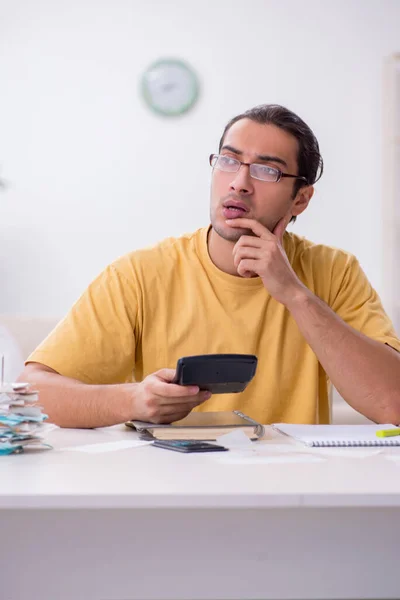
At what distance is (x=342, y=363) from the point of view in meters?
1.57

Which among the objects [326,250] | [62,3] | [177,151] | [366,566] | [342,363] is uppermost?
[62,3]

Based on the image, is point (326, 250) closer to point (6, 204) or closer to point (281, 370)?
point (281, 370)

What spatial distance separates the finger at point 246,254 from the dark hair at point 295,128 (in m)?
0.29

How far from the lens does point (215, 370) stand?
121cm

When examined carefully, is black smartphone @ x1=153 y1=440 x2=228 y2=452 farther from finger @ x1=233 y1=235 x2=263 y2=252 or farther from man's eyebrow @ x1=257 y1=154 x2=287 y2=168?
man's eyebrow @ x1=257 y1=154 x2=287 y2=168

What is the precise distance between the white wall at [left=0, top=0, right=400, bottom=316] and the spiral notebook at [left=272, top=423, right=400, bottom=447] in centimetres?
304

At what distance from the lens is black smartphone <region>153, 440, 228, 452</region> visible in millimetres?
1096

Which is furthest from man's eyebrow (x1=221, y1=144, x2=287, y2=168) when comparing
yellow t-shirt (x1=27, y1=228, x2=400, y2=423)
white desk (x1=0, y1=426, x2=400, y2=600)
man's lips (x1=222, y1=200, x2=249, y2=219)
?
white desk (x1=0, y1=426, x2=400, y2=600)

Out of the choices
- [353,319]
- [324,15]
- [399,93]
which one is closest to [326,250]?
[353,319]

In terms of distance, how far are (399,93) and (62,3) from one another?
196 centimetres

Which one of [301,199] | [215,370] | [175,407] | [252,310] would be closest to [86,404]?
[175,407]

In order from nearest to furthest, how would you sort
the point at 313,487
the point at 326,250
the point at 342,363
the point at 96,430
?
the point at 313,487
the point at 96,430
the point at 342,363
the point at 326,250

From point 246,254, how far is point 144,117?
2911 mm

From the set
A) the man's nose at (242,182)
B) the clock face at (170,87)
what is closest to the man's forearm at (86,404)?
the man's nose at (242,182)
